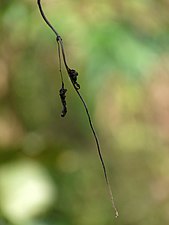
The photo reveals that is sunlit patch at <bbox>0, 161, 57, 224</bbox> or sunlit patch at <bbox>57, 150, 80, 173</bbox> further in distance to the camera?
sunlit patch at <bbox>57, 150, 80, 173</bbox>

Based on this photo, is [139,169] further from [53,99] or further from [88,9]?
[88,9]

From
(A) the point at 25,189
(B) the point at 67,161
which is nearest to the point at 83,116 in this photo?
(B) the point at 67,161

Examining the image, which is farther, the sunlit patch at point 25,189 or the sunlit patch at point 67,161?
the sunlit patch at point 67,161

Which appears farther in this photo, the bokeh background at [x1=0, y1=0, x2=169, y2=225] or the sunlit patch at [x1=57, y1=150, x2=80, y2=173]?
the sunlit patch at [x1=57, y1=150, x2=80, y2=173]

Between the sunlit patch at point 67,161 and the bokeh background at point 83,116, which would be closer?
the bokeh background at point 83,116

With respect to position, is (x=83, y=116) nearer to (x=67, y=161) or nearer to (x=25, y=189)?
(x=67, y=161)

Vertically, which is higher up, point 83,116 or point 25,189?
point 83,116
